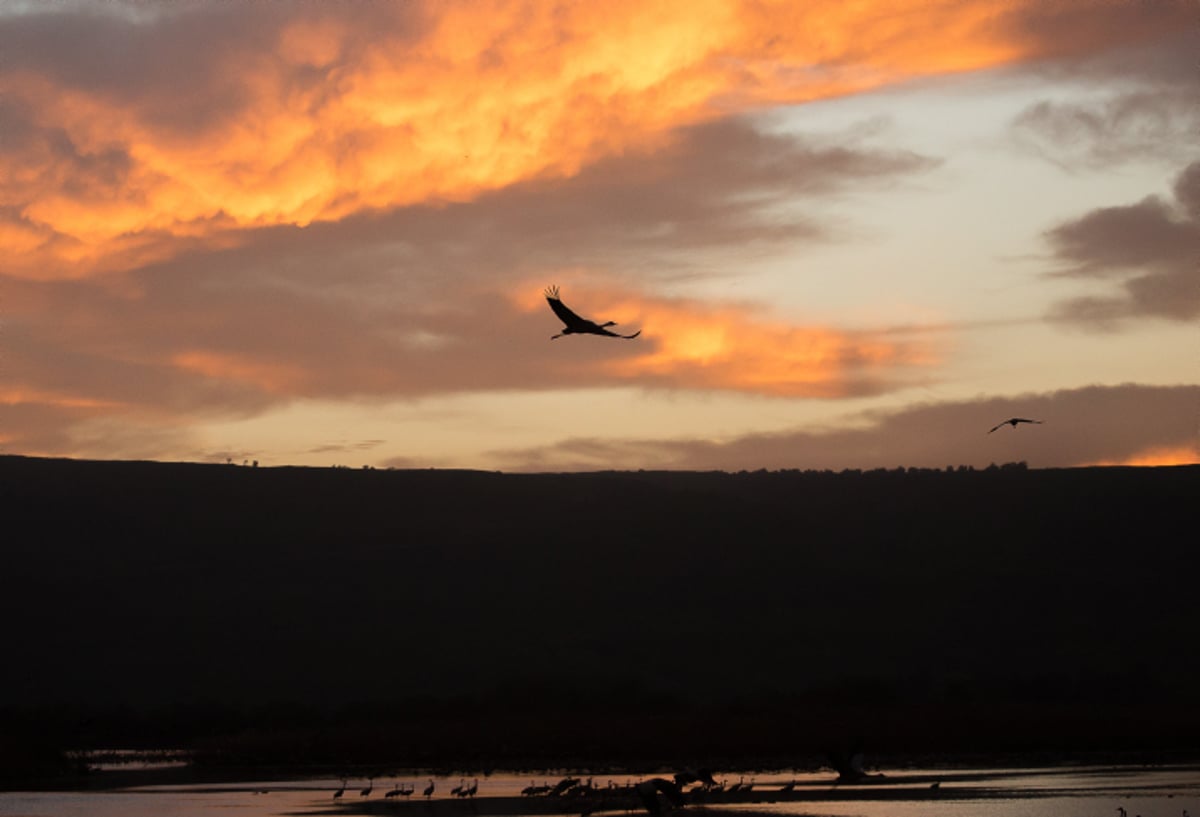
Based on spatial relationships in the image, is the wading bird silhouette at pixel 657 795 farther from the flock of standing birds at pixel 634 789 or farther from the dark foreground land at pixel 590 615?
the dark foreground land at pixel 590 615

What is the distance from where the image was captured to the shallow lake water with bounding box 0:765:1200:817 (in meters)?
35.6

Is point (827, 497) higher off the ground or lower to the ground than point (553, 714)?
higher

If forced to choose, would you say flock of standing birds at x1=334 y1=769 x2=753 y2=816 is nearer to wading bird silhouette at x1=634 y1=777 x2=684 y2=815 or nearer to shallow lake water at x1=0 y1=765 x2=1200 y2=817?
wading bird silhouette at x1=634 y1=777 x2=684 y2=815

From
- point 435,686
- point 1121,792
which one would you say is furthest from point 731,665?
point 1121,792

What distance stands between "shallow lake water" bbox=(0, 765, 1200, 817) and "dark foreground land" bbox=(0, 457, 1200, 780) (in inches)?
251

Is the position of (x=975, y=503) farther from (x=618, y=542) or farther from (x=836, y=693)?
(x=836, y=693)

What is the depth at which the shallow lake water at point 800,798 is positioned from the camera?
117ft

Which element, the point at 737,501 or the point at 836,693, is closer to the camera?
the point at 836,693

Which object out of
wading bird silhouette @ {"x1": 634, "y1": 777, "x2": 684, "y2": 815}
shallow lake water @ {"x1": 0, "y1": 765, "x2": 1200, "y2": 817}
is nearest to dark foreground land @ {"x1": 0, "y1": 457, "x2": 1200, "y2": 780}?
shallow lake water @ {"x1": 0, "y1": 765, "x2": 1200, "y2": 817}

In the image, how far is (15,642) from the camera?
8419cm

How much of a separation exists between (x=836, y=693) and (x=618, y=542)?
1429 inches

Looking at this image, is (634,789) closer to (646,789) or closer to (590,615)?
(646,789)

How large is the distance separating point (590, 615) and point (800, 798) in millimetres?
51052

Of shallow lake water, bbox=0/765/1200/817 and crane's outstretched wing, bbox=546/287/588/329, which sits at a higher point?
crane's outstretched wing, bbox=546/287/588/329
